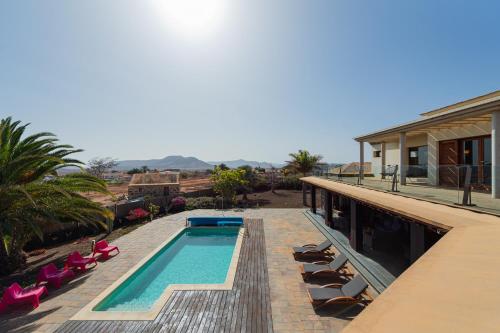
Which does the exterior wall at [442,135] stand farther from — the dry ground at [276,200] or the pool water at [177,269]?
the dry ground at [276,200]

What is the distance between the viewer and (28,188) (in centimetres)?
1105

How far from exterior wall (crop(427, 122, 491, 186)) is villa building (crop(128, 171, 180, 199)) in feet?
78.9

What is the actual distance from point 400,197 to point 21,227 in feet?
53.6

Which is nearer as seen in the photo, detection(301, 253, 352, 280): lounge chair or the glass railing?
the glass railing

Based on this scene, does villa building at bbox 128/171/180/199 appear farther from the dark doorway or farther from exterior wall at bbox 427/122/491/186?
the dark doorway

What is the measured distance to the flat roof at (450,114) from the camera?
851 cm

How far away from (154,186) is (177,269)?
18.2m

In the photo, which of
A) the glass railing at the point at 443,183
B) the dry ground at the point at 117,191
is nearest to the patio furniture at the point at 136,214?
the dry ground at the point at 117,191

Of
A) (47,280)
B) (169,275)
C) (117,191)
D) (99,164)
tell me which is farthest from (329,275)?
(99,164)

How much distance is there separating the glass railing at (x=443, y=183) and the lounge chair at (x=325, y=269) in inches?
148

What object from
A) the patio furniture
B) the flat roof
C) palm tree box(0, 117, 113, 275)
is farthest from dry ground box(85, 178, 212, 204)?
the flat roof

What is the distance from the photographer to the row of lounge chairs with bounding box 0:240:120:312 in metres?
8.48

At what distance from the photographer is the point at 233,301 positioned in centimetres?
864

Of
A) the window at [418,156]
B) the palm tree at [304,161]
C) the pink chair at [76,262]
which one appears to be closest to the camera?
the pink chair at [76,262]
